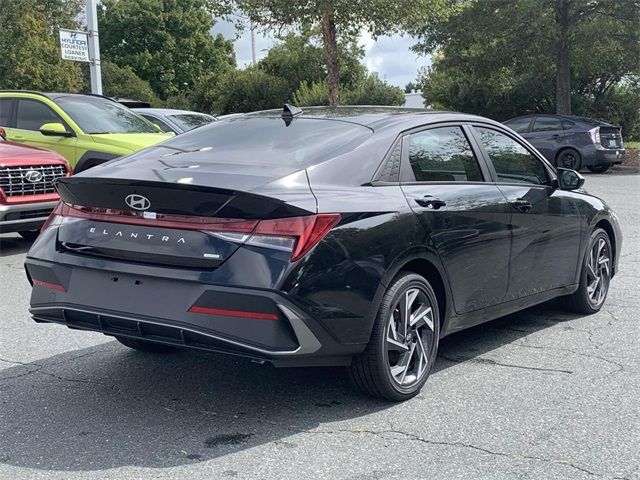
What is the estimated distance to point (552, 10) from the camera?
2292 centimetres

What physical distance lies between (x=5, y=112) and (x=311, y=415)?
9.07 meters

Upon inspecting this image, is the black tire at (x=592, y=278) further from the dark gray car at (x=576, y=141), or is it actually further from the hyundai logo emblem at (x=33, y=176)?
the dark gray car at (x=576, y=141)


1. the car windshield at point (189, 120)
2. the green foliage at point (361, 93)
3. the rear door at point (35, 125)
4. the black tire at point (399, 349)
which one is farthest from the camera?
the green foliage at point (361, 93)

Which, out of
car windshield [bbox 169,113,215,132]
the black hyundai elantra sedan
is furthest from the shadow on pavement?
car windshield [bbox 169,113,215,132]

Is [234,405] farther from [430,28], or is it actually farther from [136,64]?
[136,64]

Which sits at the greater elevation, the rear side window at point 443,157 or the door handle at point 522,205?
the rear side window at point 443,157

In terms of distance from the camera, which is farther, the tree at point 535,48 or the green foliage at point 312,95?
the green foliage at point 312,95

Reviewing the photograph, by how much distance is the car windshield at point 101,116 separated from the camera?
1074cm

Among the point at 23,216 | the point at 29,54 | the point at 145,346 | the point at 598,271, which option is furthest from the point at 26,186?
the point at 29,54

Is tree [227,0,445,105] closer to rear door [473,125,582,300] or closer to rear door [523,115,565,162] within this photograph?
rear door [523,115,565,162]

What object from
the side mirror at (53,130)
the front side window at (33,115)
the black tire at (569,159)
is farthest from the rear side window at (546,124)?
the side mirror at (53,130)

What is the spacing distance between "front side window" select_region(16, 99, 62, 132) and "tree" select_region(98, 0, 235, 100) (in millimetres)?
44662

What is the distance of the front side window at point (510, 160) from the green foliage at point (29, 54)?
113 feet

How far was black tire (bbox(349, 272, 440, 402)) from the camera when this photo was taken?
4078 millimetres
